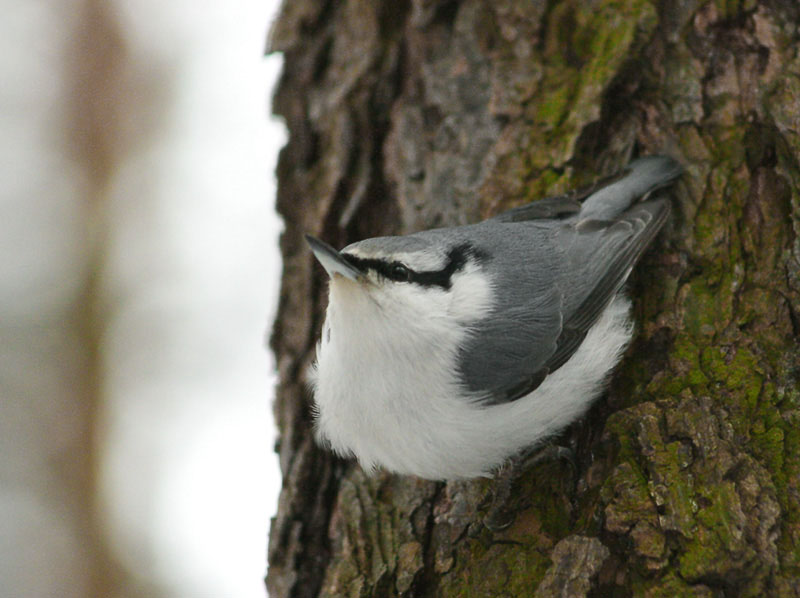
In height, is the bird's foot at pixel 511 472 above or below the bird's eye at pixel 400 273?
below

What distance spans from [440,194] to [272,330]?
0.85 meters

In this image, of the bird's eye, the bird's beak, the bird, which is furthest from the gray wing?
the bird's beak

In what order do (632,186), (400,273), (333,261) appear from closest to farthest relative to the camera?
(333,261) → (400,273) → (632,186)

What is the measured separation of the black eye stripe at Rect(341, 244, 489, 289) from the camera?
2.04 m

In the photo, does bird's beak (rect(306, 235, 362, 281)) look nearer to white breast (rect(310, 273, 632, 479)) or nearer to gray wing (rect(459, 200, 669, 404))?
white breast (rect(310, 273, 632, 479))

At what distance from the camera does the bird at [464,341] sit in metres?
2.08

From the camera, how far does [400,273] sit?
2.08 meters

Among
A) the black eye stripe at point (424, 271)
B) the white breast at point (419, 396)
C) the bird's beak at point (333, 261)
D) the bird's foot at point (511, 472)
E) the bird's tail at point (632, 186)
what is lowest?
the bird's foot at point (511, 472)

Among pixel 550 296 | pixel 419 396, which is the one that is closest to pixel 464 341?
pixel 419 396

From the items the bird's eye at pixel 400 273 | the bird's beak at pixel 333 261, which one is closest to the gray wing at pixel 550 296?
the bird's eye at pixel 400 273

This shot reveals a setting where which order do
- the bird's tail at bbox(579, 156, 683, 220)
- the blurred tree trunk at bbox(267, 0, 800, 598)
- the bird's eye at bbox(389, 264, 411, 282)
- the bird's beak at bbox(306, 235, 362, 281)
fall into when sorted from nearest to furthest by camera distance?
1. the blurred tree trunk at bbox(267, 0, 800, 598)
2. the bird's beak at bbox(306, 235, 362, 281)
3. the bird's eye at bbox(389, 264, 411, 282)
4. the bird's tail at bbox(579, 156, 683, 220)

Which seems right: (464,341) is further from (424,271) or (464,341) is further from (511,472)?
(511,472)

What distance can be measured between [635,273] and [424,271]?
0.83m

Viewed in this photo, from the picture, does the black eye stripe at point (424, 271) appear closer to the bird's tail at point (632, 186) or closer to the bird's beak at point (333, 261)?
the bird's beak at point (333, 261)
